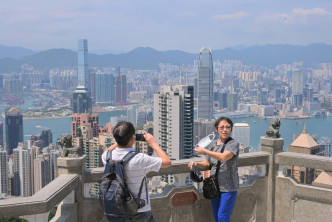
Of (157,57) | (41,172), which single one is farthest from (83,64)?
(41,172)

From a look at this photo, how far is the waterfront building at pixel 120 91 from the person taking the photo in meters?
120

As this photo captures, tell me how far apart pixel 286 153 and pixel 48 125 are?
80151 millimetres

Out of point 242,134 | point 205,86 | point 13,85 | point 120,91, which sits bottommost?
point 242,134

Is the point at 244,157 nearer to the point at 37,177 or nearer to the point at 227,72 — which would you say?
the point at 37,177

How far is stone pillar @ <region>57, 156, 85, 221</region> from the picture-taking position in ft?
7.88

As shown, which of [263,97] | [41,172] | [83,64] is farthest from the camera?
[83,64]

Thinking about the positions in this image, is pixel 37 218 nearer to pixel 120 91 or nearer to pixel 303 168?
pixel 303 168

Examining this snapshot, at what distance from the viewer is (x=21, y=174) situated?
132ft

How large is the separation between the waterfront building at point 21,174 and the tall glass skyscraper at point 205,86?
5826 centimetres

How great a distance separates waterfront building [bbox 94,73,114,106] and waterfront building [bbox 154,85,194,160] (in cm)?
7335

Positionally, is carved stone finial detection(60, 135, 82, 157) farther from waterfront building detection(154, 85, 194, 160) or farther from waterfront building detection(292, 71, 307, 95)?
waterfront building detection(292, 71, 307, 95)

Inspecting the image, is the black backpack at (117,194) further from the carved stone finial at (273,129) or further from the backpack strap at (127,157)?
the carved stone finial at (273,129)

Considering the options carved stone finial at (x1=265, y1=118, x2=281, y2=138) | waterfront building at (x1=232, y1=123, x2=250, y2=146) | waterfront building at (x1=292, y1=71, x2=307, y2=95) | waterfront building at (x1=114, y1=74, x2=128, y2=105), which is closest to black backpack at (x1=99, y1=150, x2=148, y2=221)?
carved stone finial at (x1=265, y1=118, x2=281, y2=138)

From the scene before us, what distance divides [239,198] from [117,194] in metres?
1.51
